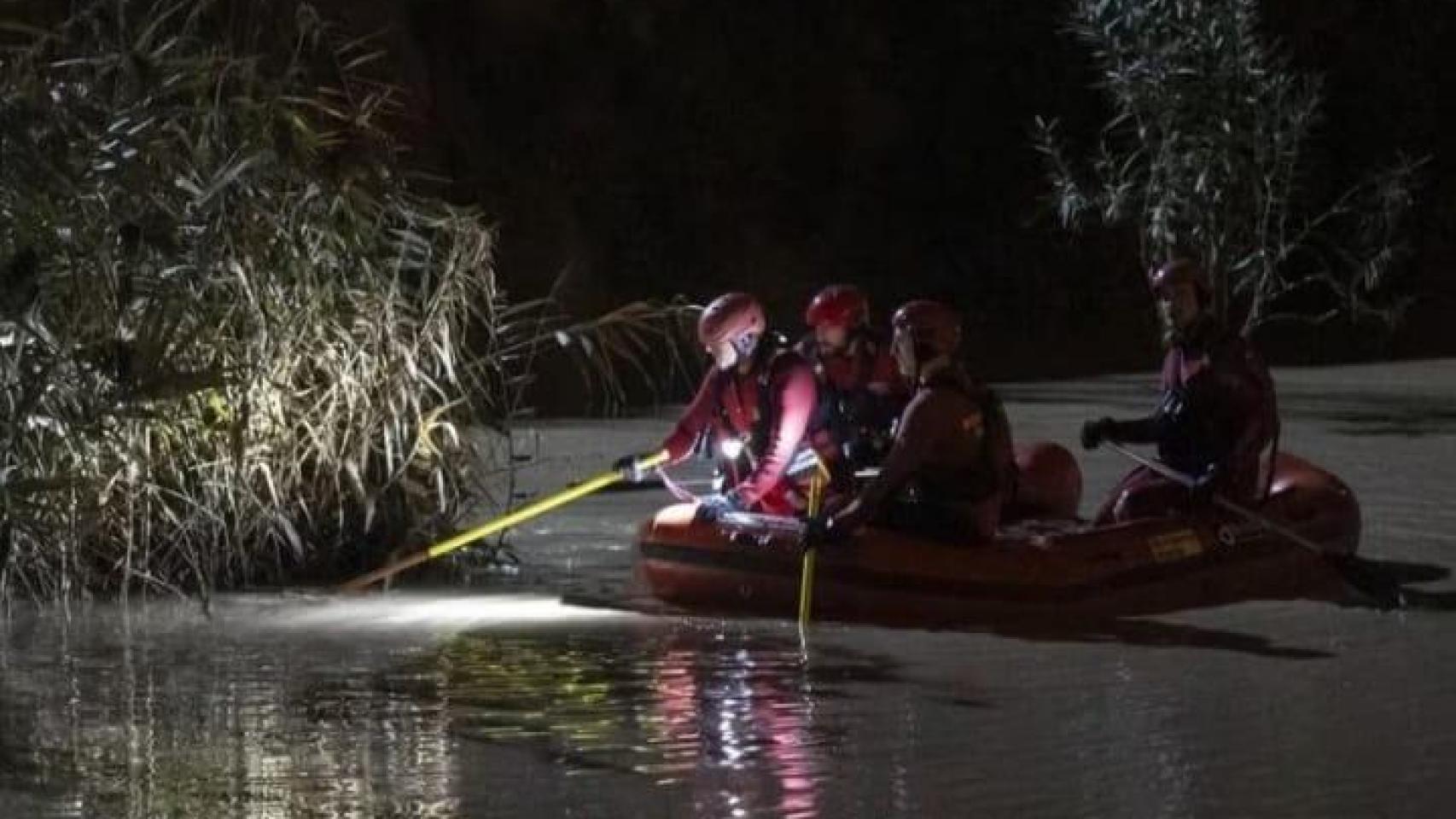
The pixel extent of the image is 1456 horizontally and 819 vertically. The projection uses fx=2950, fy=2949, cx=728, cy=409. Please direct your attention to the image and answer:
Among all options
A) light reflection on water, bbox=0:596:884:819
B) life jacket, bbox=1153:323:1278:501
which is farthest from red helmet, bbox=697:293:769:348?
life jacket, bbox=1153:323:1278:501

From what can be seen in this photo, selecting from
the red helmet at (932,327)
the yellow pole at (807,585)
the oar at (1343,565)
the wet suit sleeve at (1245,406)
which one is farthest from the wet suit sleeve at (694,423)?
the wet suit sleeve at (1245,406)

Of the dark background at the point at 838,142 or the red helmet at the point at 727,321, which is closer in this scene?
the red helmet at the point at 727,321

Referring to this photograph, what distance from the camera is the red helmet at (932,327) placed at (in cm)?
1152

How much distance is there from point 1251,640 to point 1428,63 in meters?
23.5

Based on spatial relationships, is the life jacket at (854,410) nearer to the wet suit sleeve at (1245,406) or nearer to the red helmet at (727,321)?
the red helmet at (727,321)

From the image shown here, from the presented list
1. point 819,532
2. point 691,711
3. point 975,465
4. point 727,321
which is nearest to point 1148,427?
point 975,465

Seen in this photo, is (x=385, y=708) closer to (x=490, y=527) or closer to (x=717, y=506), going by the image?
(x=717, y=506)

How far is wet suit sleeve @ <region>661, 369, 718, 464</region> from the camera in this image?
→ 41.2 feet

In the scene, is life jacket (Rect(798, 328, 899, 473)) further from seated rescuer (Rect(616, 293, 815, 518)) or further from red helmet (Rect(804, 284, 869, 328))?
seated rescuer (Rect(616, 293, 815, 518))

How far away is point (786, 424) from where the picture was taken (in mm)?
12242

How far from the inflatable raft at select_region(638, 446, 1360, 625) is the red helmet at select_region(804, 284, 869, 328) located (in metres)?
1.41

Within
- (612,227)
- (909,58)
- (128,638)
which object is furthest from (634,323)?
(909,58)

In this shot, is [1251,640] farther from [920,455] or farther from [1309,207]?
[1309,207]

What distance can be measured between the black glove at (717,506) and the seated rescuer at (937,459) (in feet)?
2.09
